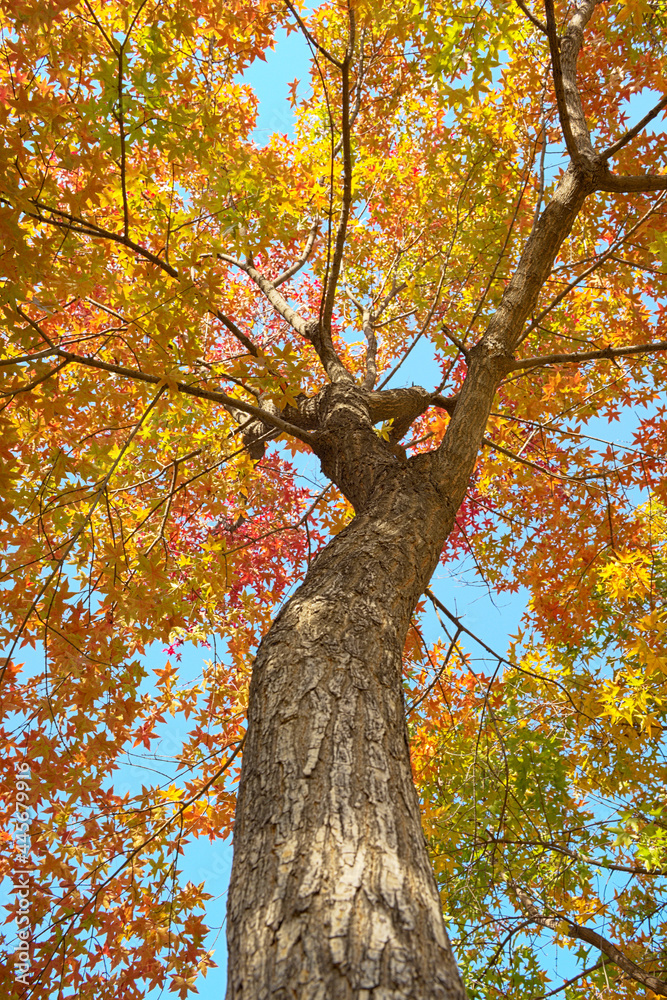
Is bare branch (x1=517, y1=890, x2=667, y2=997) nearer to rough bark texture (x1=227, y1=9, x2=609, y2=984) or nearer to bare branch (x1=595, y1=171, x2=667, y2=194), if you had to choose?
rough bark texture (x1=227, y1=9, x2=609, y2=984)

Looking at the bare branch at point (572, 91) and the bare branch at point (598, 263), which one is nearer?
the bare branch at point (572, 91)

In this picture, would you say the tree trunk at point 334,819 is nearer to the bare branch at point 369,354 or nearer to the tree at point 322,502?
the tree at point 322,502

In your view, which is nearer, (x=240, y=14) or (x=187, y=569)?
(x=240, y=14)

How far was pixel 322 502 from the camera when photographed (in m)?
4.18

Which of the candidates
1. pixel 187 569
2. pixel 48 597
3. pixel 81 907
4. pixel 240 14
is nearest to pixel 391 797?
pixel 48 597

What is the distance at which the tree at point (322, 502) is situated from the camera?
4.35ft

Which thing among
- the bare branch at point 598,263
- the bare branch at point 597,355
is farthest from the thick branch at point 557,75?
the bare branch at point 597,355

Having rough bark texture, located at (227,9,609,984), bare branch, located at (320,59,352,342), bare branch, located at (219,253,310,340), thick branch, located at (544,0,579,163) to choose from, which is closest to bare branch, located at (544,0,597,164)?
thick branch, located at (544,0,579,163)

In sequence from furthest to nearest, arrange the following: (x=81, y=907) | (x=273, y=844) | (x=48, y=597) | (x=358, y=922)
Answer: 1. (x=81, y=907)
2. (x=48, y=597)
3. (x=273, y=844)
4. (x=358, y=922)

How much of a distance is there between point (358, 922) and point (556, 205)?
3244 millimetres

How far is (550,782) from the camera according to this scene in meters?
3.93

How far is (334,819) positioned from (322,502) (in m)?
3.09

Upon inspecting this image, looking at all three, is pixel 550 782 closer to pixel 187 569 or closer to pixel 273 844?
pixel 187 569

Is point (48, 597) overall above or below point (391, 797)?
above
